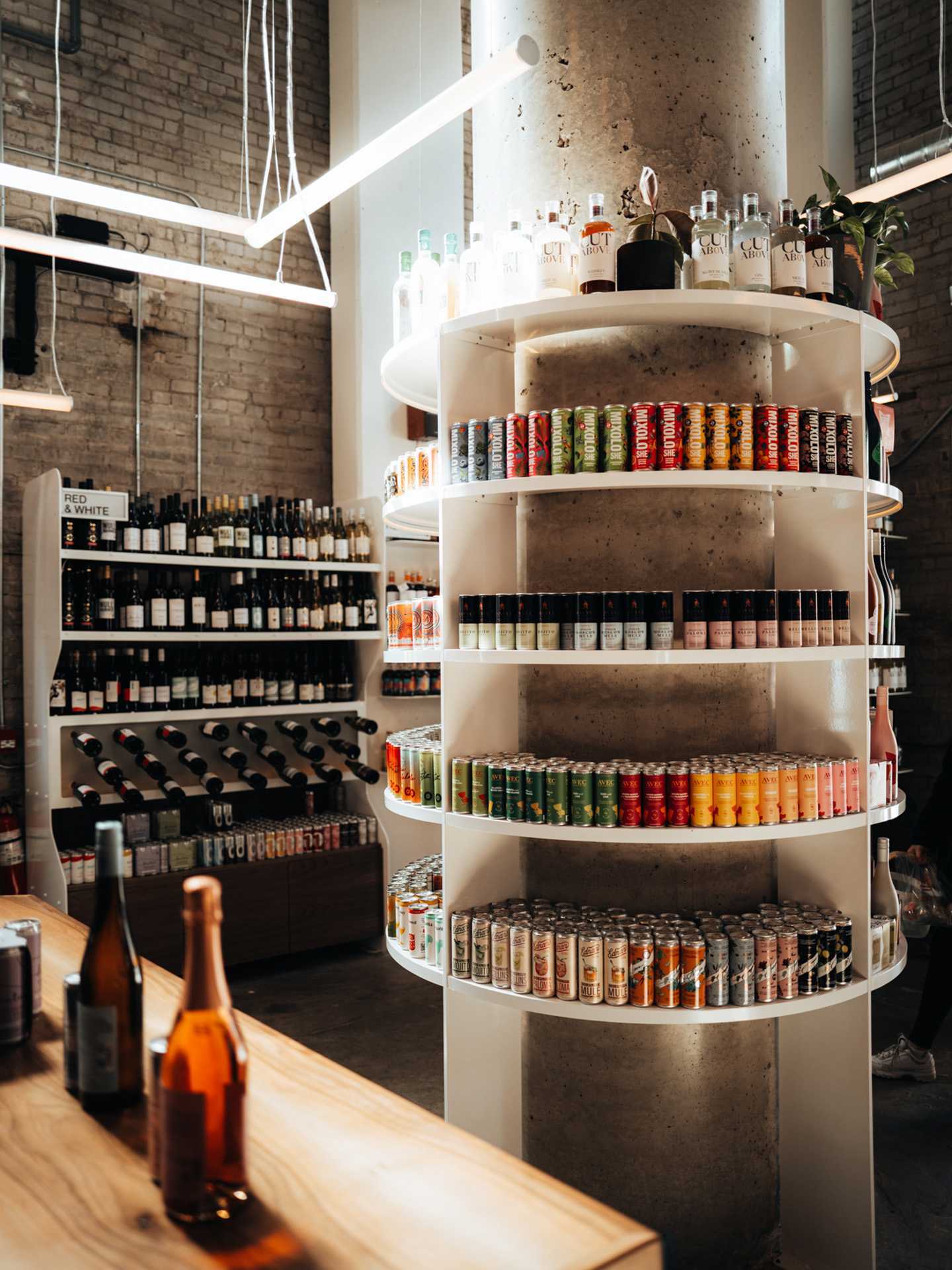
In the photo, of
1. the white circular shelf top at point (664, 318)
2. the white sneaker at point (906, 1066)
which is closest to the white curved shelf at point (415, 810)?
the white circular shelf top at point (664, 318)

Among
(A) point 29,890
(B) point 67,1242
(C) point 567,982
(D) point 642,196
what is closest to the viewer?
(B) point 67,1242

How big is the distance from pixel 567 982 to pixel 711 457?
4.43 feet

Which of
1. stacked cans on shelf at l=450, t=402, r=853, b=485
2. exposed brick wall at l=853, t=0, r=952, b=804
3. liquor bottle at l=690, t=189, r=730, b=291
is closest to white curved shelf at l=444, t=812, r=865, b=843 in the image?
stacked cans on shelf at l=450, t=402, r=853, b=485

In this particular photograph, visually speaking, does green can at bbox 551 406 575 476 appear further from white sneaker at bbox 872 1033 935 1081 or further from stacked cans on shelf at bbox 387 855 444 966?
white sneaker at bbox 872 1033 935 1081

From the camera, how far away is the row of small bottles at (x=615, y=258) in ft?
8.57

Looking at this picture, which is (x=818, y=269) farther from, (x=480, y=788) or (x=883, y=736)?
(x=480, y=788)

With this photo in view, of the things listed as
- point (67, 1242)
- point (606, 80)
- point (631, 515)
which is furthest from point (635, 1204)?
point (606, 80)

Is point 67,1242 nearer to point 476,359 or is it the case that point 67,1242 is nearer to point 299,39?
point 476,359

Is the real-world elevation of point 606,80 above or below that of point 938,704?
above

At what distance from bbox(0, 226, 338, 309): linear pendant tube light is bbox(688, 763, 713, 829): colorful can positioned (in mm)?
2145

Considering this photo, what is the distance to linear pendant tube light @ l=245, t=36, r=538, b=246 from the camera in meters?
2.26

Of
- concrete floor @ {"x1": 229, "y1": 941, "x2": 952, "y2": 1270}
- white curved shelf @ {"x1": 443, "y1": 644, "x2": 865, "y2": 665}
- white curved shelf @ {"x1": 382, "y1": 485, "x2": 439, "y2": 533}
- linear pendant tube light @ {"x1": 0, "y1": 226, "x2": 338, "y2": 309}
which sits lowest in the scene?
concrete floor @ {"x1": 229, "y1": 941, "x2": 952, "y2": 1270}

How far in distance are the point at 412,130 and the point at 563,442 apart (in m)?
0.88

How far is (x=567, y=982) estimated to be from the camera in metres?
2.50
